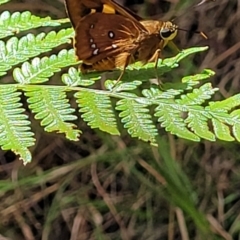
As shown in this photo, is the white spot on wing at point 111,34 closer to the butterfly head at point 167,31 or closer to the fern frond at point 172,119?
the butterfly head at point 167,31

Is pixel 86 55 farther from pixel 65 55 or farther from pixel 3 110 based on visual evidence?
pixel 3 110

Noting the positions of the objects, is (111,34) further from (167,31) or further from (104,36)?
(167,31)

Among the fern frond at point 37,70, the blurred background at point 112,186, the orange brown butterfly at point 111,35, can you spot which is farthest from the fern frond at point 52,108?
the blurred background at point 112,186

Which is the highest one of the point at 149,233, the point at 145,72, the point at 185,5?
the point at 145,72

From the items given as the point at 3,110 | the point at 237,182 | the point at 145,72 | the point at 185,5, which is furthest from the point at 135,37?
the point at 237,182

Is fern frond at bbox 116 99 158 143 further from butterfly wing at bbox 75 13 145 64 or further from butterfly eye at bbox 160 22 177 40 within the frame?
butterfly eye at bbox 160 22 177 40

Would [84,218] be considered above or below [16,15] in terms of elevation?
below
